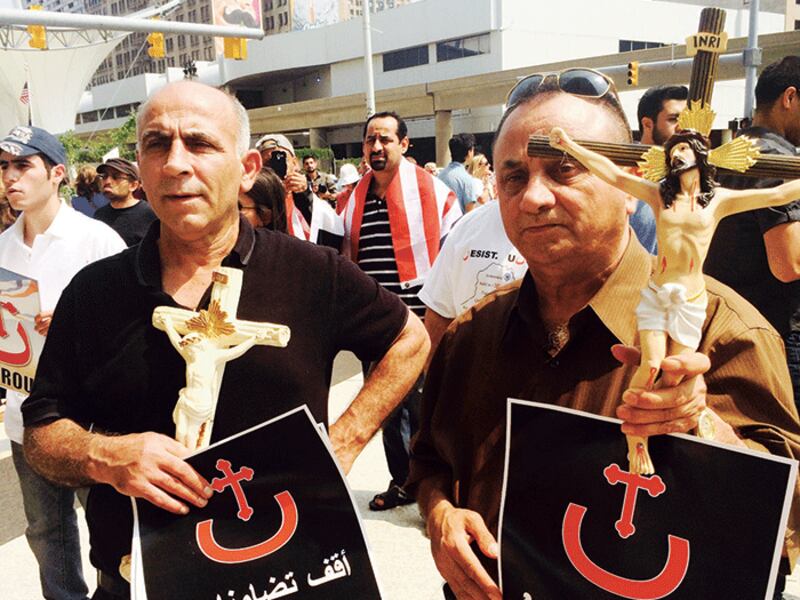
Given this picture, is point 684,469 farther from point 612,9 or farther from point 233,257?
point 612,9

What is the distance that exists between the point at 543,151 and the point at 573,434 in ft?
1.65

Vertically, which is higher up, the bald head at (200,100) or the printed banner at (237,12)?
the printed banner at (237,12)

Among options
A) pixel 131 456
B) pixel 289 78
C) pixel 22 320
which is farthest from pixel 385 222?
pixel 289 78

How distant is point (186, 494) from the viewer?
5.25ft

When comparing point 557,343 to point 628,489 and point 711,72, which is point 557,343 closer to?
point 628,489

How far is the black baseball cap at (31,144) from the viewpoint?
126 inches

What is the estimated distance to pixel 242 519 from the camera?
1.66 metres

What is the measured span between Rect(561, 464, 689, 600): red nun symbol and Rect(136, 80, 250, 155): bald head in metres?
1.25

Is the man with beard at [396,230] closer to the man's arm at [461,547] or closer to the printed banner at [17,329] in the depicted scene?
the printed banner at [17,329]

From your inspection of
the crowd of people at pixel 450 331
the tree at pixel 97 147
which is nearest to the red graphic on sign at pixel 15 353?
the crowd of people at pixel 450 331

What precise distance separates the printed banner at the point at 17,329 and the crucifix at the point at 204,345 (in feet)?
5.10

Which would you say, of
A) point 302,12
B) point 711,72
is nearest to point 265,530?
point 711,72

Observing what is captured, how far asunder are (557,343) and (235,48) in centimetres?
1829

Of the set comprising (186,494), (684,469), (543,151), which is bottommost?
(186,494)
